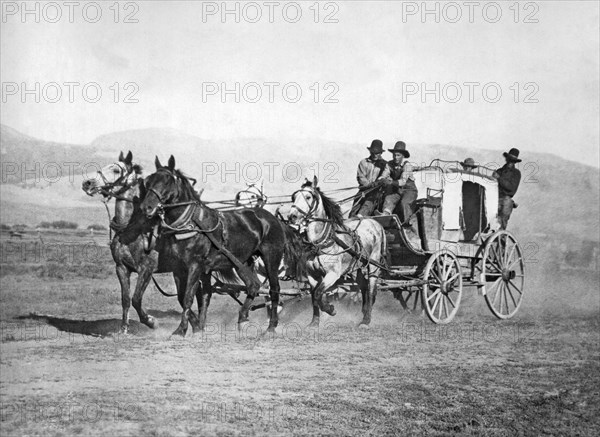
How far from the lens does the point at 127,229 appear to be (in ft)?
24.2

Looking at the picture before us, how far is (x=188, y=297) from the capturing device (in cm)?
734

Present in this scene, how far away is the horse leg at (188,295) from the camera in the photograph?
23.9ft

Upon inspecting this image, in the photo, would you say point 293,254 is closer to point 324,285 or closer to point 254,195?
point 324,285

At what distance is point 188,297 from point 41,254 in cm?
333

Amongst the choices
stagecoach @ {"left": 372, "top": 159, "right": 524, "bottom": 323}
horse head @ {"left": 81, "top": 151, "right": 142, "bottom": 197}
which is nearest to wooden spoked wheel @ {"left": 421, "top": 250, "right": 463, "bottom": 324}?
stagecoach @ {"left": 372, "top": 159, "right": 524, "bottom": 323}

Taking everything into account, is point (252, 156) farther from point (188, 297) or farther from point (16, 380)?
point (16, 380)

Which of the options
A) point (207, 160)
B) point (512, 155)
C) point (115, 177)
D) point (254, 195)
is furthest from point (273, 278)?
point (512, 155)

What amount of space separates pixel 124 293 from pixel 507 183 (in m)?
5.86

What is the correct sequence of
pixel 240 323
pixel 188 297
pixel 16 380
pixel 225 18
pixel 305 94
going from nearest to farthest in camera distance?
1. pixel 16 380
2. pixel 188 297
3. pixel 240 323
4. pixel 225 18
5. pixel 305 94

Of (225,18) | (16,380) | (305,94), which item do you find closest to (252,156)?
(305,94)

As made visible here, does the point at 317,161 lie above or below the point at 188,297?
above

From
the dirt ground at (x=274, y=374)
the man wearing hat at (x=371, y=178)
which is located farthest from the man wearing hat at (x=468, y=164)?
the dirt ground at (x=274, y=374)

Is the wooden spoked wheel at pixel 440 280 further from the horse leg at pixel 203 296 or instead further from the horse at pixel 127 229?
the horse at pixel 127 229

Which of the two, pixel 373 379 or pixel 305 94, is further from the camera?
pixel 305 94
